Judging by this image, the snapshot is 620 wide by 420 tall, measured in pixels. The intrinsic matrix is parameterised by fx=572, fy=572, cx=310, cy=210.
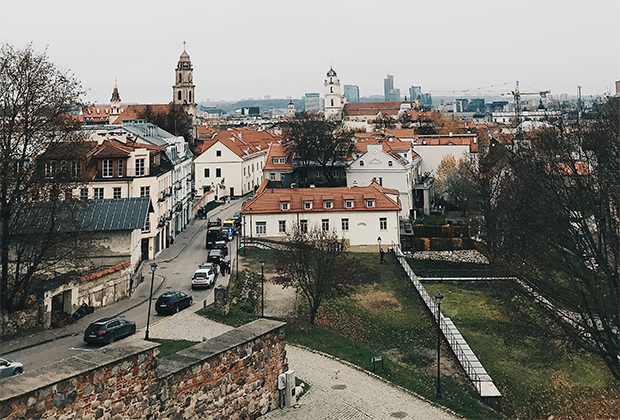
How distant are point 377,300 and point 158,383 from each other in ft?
65.9

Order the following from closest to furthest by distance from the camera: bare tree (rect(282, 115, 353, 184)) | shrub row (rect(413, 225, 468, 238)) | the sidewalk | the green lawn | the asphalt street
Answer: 1. the asphalt street
2. the green lawn
3. the sidewalk
4. shrub row (rect(413, 225, 468, 238))
5. bare tree (rect(282, 115, 353, 184))

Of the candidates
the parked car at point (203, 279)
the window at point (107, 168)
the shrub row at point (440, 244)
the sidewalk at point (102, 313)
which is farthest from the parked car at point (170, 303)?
the shrub row at point (440, 244)

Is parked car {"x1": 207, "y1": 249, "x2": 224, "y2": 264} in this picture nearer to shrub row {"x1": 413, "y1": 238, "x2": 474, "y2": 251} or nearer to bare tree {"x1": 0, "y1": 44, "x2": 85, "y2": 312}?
bare tree {"x1": 0, "y1": 44, "x2": 85, "y2": 312}

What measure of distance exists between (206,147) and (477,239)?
33424 millimetres

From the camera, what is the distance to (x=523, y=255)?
A: 21.5 meters

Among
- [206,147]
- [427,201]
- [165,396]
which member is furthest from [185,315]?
[206,147]

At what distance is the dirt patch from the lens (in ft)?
92.6

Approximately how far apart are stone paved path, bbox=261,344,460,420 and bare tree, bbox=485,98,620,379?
542 cm

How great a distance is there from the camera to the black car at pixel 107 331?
19422 millimetres

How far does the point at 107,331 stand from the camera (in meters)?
19.6

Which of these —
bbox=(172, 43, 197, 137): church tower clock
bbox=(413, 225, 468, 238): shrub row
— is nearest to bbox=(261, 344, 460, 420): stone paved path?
bbox=(413, 225, 468, 238): shrub row


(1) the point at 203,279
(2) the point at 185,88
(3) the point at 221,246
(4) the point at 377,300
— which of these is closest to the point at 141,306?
(1) the point at 203,279

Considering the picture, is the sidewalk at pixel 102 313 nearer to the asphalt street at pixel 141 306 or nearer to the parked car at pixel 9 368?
the asphalt street at pixel 141 306

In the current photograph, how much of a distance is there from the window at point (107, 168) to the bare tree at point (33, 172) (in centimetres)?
1256
